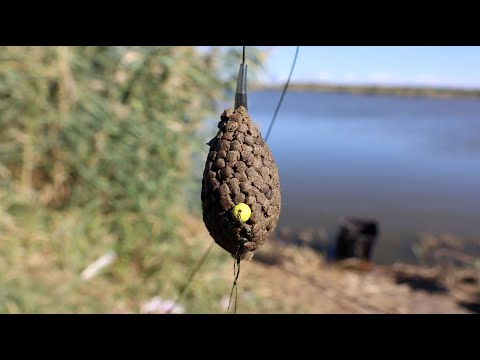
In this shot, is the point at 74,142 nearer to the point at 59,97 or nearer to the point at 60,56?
the point at 59,97

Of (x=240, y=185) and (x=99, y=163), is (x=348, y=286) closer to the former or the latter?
(x=99, y=163)

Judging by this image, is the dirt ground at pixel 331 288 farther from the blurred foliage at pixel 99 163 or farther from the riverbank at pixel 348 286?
the blurred foliage at pixel 99 163

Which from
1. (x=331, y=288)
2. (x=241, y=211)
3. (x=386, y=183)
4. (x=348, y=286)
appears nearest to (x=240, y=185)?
(x=241, y=211)

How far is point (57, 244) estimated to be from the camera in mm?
2971

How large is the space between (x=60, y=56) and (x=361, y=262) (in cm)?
329

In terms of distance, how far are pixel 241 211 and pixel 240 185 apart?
0.03 m

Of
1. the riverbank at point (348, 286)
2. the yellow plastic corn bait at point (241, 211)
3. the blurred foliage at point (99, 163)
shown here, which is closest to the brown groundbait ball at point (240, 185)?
the yellow plastic corn bait at point (241, 211)

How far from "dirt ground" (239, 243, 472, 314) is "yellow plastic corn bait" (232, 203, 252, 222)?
8.49ft

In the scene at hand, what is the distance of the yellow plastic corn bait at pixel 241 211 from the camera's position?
615mm

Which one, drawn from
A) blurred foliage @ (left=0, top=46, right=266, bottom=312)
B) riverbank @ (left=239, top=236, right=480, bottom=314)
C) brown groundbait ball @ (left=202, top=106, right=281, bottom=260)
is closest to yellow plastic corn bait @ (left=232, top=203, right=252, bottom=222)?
brown groundbait ball @ (left=202, top=106, right=281, bottom=260)

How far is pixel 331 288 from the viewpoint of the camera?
3.85 m
